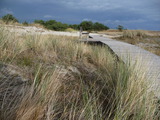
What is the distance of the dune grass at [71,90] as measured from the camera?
1.72 metres

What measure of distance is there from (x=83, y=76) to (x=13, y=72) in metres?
1.23

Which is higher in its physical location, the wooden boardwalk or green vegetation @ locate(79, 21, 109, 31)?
green vegetation @ locate(79, 21, 109, 31)

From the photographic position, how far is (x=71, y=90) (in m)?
2.56

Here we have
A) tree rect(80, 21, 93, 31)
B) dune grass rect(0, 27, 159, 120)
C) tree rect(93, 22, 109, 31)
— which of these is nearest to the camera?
dune grass rect(0, 27, 159, 120)

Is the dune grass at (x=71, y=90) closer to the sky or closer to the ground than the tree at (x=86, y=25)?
closer to the ground

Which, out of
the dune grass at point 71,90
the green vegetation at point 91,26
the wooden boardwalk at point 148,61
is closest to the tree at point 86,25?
the green vegetation at point 91,26

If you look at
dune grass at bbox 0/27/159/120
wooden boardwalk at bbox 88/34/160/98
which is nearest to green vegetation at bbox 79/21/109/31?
wooden boardwalk at bbox 88/34/160/98

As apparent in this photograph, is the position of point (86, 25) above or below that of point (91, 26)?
above

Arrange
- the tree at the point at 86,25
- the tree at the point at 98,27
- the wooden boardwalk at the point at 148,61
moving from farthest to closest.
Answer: the tree at the point at 98,27
the tree at the point at 86,25
the wooden boardwalk at the point at 148,61

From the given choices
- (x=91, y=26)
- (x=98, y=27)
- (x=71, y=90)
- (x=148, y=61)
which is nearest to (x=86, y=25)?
(x=91, y=26)

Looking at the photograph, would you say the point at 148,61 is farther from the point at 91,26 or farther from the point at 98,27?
the point at 98,27

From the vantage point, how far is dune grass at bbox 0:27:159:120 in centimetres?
172

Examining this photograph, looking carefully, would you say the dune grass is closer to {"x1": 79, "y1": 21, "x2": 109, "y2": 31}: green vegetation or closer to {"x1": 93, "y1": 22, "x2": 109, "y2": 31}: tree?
{"x1": 79, "y1": 21, "x2": 109, "y2": 31}: green vegetation

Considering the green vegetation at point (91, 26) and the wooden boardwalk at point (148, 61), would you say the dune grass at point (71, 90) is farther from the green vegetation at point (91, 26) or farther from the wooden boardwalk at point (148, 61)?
the green vegetation at point (91, 26)
